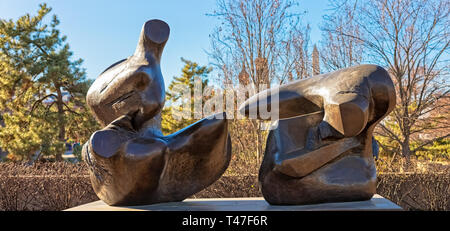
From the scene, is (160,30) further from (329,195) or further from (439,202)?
(439,202)

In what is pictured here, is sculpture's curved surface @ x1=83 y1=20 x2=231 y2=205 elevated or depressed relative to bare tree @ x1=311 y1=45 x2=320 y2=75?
depressed

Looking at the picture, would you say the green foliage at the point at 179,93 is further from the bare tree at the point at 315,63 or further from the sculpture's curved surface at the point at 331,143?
the sculpture's curved surface at the point at 331,143

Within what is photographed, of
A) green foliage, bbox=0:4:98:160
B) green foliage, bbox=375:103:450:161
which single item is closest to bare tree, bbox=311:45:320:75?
green foliage, bbox=375:103:450:161

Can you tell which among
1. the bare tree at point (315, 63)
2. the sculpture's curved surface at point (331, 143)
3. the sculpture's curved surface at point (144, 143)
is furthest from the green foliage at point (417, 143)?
the sculpture's curved surface at point (144, 143)

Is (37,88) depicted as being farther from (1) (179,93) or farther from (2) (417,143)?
(2) (417,143)

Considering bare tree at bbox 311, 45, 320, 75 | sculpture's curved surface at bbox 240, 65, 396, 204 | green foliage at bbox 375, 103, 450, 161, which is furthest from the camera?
bare tree at bbox 311, 45, 320, 75

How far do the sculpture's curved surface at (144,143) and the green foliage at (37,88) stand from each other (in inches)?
398

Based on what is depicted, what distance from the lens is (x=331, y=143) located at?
326 cm

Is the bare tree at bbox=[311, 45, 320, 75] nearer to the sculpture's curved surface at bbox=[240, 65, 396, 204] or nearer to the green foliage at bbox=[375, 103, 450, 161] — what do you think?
the green foliage at bbox=[375, 103, 450, 161]

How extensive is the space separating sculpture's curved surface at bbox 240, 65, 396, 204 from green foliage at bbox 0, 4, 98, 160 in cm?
1106

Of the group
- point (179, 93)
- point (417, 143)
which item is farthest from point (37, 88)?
point (417, 143)

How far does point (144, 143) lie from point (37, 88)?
1229cm

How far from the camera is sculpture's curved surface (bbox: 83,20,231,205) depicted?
126 inches
